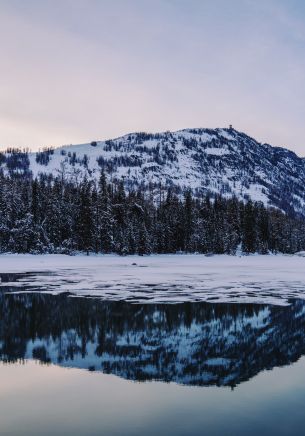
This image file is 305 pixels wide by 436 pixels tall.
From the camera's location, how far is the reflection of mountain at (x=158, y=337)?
486 inches

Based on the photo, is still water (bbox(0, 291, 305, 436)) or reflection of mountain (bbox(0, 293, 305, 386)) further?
reflection of mountain (bbox(0, 293, 305, 386))

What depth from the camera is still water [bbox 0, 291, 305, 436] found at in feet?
28.2

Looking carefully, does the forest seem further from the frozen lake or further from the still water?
the still water

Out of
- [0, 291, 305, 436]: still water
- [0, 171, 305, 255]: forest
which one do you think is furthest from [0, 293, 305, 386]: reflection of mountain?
[0, 171, 305, 255]: forest

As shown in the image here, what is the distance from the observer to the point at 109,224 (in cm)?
9375

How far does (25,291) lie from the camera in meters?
28.3

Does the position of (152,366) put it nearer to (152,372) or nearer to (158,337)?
(152,372)

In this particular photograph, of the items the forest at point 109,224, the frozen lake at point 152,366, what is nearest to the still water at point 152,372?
the frozen lake at point 152,366

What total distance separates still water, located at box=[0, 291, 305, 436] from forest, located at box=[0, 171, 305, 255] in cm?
6844

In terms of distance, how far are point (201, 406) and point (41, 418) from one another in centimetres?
312

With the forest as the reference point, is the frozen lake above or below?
below

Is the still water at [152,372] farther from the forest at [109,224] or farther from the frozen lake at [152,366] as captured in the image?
the forest at [109,224]

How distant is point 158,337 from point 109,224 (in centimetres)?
7816

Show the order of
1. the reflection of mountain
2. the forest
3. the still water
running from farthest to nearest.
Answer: the forest < the reflection of mountain < the still water
